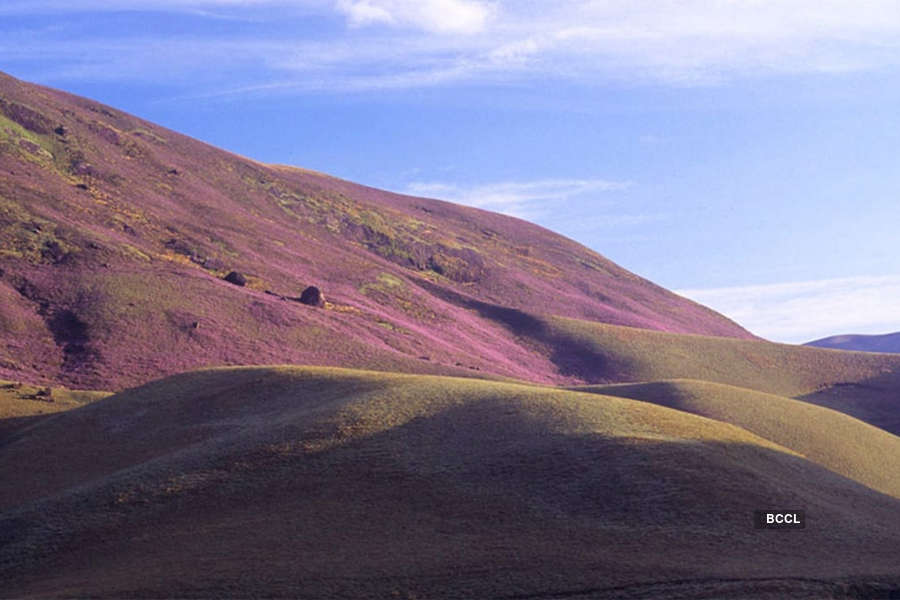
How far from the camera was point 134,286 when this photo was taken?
77.1m

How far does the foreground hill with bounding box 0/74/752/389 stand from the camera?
70.0m

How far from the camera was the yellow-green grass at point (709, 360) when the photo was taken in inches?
3861

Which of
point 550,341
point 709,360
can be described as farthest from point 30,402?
point 709,360

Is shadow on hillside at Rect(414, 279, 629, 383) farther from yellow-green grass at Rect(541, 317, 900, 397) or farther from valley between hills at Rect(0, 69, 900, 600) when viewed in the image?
valley between hills at Rect(0, 69, 900, 600)

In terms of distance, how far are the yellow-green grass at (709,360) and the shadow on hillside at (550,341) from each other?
126mm

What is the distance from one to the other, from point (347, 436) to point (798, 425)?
3076cm

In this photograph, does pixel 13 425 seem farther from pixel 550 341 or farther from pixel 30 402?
pixel 550 341

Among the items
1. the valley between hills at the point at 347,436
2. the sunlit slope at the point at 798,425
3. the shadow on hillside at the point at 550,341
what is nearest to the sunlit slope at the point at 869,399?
the valley between hills at the point at 347,436

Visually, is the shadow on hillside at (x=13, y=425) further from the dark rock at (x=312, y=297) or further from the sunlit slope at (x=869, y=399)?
the sunlit slope at (x=869, y=399)

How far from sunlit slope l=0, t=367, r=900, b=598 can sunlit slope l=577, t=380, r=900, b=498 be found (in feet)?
38.1

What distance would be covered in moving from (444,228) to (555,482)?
134890mm

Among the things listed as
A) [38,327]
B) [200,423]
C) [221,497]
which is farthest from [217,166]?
[221,497]

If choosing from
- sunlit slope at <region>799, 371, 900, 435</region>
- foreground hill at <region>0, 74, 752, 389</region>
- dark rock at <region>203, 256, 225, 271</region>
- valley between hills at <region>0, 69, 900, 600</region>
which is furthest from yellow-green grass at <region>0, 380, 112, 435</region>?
sunlit slope at <region>799, 371, 900, 435</region>

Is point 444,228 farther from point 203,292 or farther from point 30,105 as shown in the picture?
point 203,292
